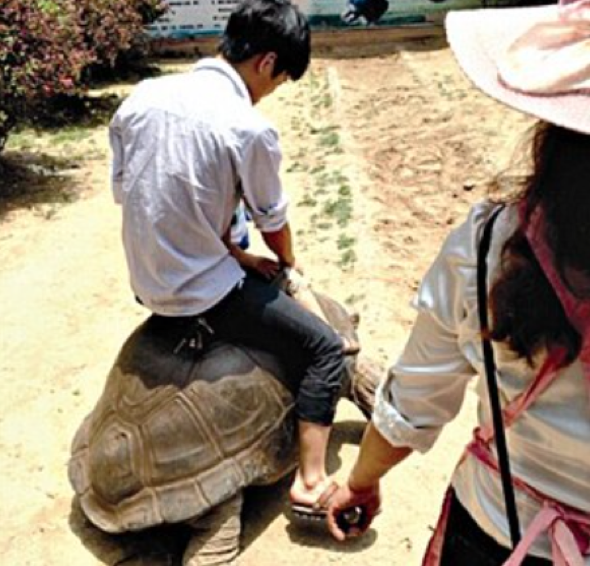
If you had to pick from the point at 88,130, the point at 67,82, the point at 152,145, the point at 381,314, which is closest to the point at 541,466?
the point at 152,145

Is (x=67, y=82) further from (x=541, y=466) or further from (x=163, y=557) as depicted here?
(x=541, y=466)

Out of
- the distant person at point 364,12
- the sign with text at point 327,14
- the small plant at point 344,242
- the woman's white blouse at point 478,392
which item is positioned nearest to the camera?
the woman's white blouse at point 478,392

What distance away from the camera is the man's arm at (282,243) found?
3189 millimetres

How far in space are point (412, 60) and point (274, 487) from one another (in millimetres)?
8335

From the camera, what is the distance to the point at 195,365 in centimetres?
311

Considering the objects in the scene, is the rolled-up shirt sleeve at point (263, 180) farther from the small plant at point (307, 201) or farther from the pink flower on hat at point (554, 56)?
the small plant at point (307, 201)

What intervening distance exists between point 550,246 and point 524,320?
10 cm

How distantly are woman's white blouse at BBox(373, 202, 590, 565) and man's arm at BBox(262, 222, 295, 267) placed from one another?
5.60 ft

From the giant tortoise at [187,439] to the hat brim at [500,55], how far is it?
6.37 ft

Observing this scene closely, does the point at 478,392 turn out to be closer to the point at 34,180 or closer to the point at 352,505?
the point at 352,505

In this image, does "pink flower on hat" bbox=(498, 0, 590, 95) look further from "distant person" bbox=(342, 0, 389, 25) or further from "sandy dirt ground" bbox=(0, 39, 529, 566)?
"distant person" bbox=(342, 0, 389, 25)

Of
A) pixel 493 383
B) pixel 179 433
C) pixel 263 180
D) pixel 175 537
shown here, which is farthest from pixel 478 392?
pixel 175 537

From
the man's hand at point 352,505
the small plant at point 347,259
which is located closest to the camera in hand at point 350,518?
the man's hand at point 352,505

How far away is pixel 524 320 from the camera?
3.97ft
